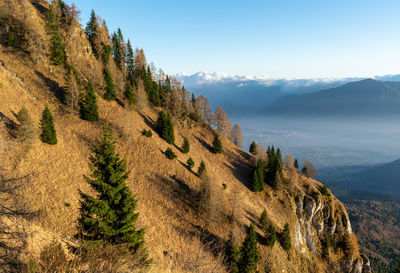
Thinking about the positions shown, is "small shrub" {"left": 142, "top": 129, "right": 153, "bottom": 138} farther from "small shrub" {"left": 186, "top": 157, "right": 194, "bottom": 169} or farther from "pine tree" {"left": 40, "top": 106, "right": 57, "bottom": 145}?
"pine tree" {"left": 40, "top": 106, "right": 57, "bottom": 145}

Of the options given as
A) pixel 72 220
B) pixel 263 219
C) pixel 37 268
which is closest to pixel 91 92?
pixel 72 220

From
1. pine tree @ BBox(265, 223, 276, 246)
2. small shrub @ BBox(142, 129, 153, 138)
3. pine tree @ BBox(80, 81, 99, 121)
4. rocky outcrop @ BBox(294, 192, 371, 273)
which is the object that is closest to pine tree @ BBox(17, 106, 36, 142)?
pine tree @ BBox(80, 81, 99, 121)

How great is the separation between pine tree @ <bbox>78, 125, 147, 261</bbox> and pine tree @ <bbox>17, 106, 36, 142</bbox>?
2087 centimetres

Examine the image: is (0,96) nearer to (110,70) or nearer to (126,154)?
(126,154)

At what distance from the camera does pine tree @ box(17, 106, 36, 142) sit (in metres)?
26.1

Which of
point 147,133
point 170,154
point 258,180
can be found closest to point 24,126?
point 147,133

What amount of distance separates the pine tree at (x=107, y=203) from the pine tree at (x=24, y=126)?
20873 mm

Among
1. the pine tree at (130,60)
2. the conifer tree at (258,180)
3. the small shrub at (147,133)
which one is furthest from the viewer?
the pine tree at (130,60)

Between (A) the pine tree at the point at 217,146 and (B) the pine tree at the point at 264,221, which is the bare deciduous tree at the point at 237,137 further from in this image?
(B) the pine tree at the point at 264,221

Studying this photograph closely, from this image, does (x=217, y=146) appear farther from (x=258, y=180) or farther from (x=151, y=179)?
(x=151, y=179)

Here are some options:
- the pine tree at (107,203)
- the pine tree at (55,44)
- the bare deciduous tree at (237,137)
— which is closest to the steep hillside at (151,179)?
the pine tree at (55,44)

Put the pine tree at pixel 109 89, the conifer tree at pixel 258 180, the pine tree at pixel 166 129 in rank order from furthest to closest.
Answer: the conifer tree at pixel 258 180 → the pine tree at pixel 166 129 → the pine tree at pixel 109 89

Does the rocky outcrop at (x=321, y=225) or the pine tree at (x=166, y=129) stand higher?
the pine tree at (x=166, y=129)

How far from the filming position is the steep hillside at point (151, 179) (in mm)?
25469
